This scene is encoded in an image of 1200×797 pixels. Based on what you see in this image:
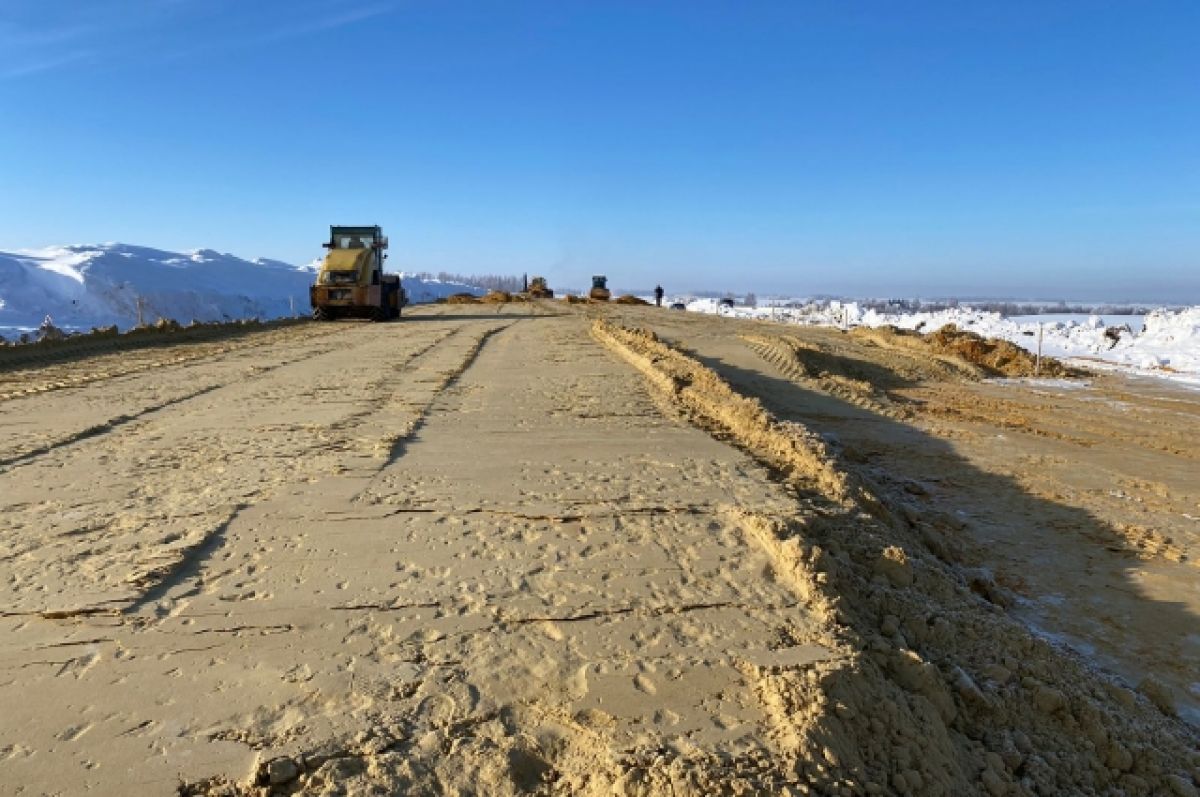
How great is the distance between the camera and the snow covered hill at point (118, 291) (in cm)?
4122

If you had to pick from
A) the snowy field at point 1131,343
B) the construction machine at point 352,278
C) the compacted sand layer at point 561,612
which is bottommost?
the snowy field at point 1131,343

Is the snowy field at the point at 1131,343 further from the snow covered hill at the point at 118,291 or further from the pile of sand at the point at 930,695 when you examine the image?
the snow covered hill at the point at 118,291

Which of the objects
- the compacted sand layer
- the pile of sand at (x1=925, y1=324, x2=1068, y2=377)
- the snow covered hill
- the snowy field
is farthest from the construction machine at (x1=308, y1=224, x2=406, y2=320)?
the snowy field

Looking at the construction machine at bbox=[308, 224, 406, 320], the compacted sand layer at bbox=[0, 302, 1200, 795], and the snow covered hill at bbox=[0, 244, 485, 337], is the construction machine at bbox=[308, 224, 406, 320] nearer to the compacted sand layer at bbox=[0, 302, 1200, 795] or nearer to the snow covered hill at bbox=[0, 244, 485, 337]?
the snow covered hill at bbox=[0, 244, 485, 337]

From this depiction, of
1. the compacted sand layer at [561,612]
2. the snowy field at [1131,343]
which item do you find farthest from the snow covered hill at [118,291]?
the snowy field at [1131,343]

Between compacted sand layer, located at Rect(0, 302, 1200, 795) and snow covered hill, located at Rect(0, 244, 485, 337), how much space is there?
64.1ft

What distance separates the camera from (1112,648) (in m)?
4.58

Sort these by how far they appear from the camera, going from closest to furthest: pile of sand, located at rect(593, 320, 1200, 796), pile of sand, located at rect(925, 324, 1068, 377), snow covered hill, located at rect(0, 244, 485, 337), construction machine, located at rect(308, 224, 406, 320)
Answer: pile of sand, located at rect(593, 320, 1200, 796), pile of sand, located at rect(925, 324, 1068, 377), construction machine, located at rect(308, 224, 406, 320), snow covered hill, located at rect(0, 244, 485, 337)

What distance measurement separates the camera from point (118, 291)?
1988 inches

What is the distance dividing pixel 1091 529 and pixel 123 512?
777 cm

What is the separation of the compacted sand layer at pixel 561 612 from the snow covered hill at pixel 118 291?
19.5m

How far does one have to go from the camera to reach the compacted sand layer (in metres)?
2.58

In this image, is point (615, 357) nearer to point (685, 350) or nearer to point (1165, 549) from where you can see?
point (685, 350)

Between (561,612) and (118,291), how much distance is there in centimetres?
5773
